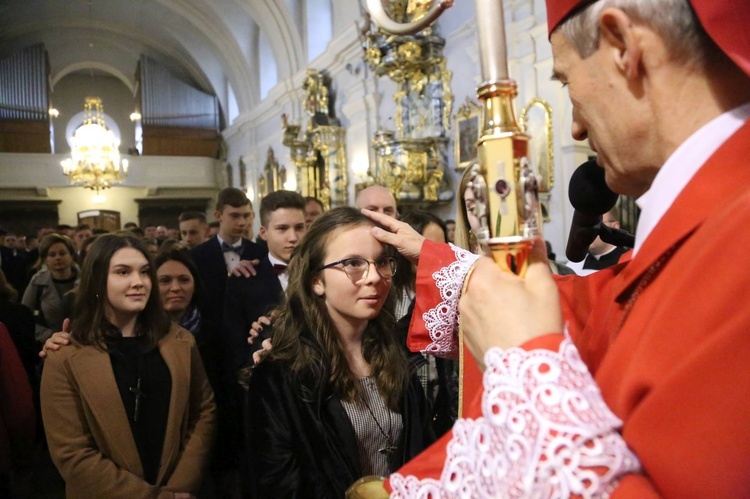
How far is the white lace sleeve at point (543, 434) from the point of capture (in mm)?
701

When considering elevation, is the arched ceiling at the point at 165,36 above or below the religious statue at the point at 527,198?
above

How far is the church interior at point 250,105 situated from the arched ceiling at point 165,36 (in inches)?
2.1

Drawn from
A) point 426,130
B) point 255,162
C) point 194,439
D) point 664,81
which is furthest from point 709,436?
point 255,162

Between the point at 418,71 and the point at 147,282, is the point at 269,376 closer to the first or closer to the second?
the point at 147,282

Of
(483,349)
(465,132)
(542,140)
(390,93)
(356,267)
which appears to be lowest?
(483,349)

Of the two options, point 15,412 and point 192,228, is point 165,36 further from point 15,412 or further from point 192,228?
point 15,412

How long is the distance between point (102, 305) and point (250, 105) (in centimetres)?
1591

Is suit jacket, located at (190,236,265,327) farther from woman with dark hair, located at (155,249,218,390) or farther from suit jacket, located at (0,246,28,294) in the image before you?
suit jacket, located at (0,246,28,294)

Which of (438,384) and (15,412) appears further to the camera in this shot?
(15,412)

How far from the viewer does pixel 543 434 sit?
72cm

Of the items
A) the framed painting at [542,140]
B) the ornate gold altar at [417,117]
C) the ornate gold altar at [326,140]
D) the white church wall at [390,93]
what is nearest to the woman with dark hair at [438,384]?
the white church wall at [390,93]

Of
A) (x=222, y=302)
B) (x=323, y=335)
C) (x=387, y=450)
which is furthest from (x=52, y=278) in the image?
(x=387, y=450)

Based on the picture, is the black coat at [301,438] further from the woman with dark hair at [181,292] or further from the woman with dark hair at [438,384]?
the woman with dark hair at [181,292]

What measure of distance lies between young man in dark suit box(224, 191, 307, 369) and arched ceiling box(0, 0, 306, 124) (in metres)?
10.8
